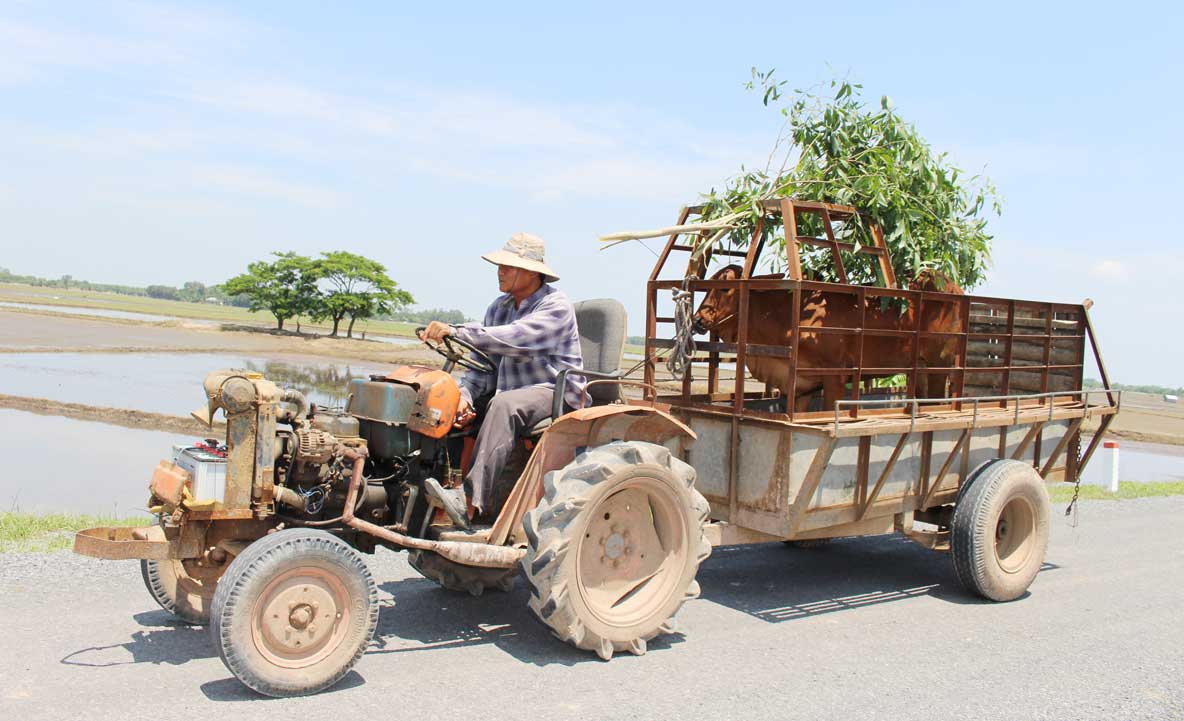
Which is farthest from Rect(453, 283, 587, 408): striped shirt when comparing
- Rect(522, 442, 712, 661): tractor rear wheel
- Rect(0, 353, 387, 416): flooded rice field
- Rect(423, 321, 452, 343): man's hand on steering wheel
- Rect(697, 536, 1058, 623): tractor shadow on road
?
Rect(0, 353, 387, 416): flooded rice field

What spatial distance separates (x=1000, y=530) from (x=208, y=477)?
545cm

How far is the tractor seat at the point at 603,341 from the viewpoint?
6.04 meters

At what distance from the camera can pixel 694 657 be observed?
526cm

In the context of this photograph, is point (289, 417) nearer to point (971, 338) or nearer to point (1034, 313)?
point (971, 338)

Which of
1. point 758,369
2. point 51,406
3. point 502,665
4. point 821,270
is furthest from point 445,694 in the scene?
point 51,406

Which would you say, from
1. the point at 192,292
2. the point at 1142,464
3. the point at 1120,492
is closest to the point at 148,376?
the point at 1120,492

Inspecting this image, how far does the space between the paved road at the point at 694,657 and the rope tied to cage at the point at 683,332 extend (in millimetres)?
1583

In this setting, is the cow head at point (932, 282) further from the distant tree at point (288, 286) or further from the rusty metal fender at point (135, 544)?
the distant tree at point (288, 286)

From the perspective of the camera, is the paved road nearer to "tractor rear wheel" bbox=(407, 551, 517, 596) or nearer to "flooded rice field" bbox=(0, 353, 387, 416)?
"tractor rear wheel" bbox=(407, 551, 517, 596)

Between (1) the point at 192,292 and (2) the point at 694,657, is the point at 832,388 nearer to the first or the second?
(2) the point at 694,657

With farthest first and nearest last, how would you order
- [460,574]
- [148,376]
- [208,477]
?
[148,376] < [460,574] < [208,477]

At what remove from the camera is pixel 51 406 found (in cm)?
1820

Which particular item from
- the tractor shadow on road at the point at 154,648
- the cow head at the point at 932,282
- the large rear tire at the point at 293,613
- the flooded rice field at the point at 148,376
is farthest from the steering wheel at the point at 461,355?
the flooded rice field at the point at 148,376

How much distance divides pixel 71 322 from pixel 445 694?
159 ft
